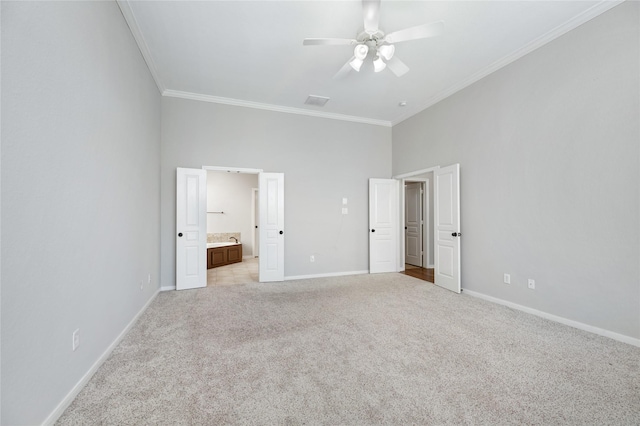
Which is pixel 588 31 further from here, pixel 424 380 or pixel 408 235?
pixel 408 235

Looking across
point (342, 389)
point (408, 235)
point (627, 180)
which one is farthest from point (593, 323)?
point (408, 235)

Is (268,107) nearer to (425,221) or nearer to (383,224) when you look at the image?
(383,224)

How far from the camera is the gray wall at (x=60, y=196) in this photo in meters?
1.28

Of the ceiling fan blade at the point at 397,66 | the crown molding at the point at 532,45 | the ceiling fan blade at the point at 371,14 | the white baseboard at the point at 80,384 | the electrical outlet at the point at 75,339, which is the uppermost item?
the crown molding at the point at 532,45

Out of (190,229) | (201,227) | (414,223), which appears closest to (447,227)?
(414,223)

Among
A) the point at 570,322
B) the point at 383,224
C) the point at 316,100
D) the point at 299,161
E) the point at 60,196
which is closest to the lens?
the point at 60,196

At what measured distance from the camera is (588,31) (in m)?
2.88

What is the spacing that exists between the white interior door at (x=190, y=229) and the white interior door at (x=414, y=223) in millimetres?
4922

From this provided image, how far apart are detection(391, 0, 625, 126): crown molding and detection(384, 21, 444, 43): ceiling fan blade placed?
1721 mm

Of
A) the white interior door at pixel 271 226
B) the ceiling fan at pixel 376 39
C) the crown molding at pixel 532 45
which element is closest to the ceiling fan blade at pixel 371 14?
the ceiling fan at pixel 376 39

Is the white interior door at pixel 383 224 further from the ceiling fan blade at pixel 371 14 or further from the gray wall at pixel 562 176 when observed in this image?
the ceiling fan blade at pixel 371 14

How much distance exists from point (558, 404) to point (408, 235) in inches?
221

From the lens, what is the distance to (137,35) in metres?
3.14

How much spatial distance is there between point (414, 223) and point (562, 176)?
409 cm
